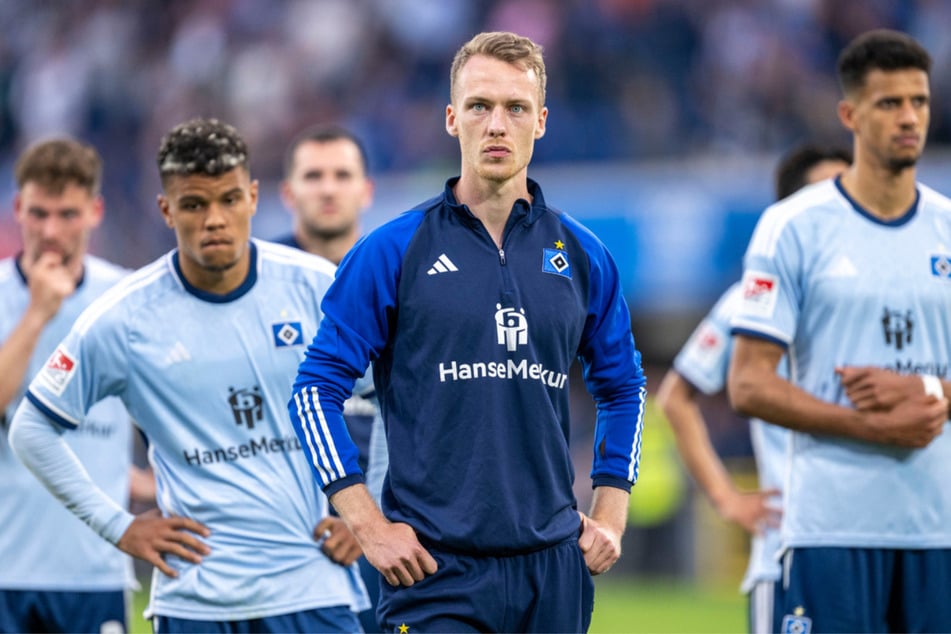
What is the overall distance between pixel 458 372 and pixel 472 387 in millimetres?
60

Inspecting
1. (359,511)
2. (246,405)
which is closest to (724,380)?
(246,405)

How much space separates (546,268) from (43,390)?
6.68 feet

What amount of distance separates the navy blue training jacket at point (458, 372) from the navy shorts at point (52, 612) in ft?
9.00

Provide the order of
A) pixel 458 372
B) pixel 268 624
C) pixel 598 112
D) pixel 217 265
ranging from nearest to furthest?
pixel 458 372 < pixel 268 624 < pixel 217 265 < pixel 598 112

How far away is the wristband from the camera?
6148 millimetres

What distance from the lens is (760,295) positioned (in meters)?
6.39

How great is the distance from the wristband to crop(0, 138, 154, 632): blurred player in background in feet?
11.4

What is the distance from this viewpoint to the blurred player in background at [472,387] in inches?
185

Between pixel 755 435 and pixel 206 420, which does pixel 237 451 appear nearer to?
pixel 206 420

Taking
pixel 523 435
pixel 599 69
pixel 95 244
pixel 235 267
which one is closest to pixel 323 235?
pixel 235 267

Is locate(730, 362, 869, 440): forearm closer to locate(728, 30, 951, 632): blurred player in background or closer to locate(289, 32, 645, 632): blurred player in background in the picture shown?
locate(728, 30, 951, 632): blurred player in background

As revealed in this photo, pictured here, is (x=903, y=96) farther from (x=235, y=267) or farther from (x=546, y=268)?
(x=235, y=267)

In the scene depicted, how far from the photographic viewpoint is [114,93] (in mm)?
21484

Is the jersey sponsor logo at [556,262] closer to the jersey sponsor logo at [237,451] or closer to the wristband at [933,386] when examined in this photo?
the jersey sponsor logo at [237,451]
